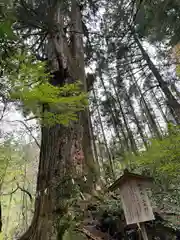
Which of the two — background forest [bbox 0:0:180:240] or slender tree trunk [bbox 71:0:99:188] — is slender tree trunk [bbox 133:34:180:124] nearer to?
background forest [bbox 0:0:180:240]

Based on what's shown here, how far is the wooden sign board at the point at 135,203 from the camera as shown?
2.34 metres

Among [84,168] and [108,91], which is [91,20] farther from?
[84,168]

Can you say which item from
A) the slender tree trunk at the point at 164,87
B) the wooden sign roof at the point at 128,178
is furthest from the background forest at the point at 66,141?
the slender tree trunk at the point at 164,87

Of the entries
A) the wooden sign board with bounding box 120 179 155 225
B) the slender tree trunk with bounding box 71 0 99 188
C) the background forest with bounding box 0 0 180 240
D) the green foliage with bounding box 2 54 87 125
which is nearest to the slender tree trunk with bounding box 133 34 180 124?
the background forest with bounding box 0 0 180 240

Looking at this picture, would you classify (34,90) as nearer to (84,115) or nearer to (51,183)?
(51,183)

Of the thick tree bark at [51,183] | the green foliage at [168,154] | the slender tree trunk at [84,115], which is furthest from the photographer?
the slender tree trunk at [84,115]

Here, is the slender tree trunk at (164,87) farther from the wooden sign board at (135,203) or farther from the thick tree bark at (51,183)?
the wooden sign board at (135,203)

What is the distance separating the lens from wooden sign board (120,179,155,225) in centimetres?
234

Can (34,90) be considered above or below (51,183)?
above

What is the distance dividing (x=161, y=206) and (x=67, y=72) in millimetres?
3089

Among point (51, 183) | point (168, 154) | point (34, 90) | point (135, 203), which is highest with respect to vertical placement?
point (34, 90)

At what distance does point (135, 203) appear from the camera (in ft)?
7.99

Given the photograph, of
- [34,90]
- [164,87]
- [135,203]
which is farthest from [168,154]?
[164,87]

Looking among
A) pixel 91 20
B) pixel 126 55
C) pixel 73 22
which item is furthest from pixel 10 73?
pixel 126 55
